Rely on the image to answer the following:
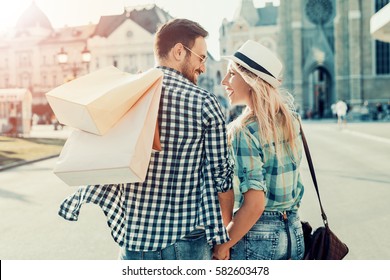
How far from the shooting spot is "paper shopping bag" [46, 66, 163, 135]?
58.9 inches

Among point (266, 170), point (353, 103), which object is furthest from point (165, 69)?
point (353, 103)

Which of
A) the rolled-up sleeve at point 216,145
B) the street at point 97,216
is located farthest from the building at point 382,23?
the rolled-up sleeve at point 216,145

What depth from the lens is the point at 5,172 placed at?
32.2ft

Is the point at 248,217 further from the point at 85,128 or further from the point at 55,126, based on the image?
the point at 55,126

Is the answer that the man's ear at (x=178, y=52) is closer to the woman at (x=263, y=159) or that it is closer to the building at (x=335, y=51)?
the woman at (x=263, y=159)

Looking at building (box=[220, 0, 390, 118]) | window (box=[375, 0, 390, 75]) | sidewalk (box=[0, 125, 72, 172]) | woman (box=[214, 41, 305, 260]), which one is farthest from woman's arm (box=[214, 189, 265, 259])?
window (box=[375, 0, 390, 75])

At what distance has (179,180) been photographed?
171 cm

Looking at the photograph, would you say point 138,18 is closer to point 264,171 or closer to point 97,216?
point 97,216

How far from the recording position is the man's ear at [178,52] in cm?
177

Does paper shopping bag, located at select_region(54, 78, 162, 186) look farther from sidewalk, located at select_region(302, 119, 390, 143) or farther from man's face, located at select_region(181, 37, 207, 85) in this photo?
sidewalk, located at select_region(302, 119, 390, 143)

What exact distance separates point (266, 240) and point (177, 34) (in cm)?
78

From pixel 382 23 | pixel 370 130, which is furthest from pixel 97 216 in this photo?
pixel 370 130
